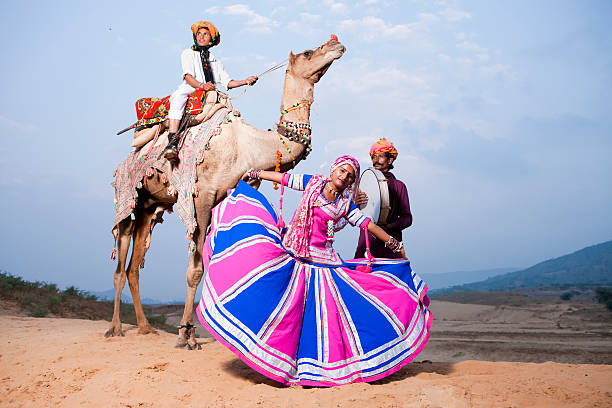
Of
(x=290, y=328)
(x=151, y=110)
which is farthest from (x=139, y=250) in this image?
(x=290, y=328)

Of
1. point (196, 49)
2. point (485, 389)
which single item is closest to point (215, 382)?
point (485, 389)

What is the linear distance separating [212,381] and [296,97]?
342 cm

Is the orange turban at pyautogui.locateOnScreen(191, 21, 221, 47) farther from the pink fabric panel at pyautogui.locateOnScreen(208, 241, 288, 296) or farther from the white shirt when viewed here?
the pink fabric panel at pyautogui.locateOnScreen(208, 241, 288, 296)

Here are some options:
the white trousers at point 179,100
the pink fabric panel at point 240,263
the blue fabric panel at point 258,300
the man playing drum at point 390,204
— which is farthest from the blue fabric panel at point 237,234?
the white trousers at point 179,100

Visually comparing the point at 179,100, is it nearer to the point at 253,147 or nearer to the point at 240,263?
the point at 253,147

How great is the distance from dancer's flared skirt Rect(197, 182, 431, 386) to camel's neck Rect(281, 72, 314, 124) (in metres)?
1.45

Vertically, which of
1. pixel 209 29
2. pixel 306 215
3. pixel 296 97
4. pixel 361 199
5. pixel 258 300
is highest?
pixel 209 29

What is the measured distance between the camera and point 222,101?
6.56 m

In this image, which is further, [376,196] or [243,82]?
[243,82]

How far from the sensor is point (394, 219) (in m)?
6.47

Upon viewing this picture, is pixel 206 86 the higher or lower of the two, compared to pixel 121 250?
higher

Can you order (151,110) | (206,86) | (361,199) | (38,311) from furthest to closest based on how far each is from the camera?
(38,311) → (151,110) → (206,86) → (361,199)

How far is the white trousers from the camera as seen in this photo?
6391 millimetres

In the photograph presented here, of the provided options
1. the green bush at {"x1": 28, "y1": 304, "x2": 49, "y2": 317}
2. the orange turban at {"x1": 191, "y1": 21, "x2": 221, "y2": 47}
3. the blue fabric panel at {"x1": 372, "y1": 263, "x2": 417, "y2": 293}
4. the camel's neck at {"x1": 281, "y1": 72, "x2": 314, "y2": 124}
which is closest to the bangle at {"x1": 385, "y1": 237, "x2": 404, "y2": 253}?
the blue fabric panel at {"x1": 372, "y1": 263, "x2": 417, "y2": 293}
